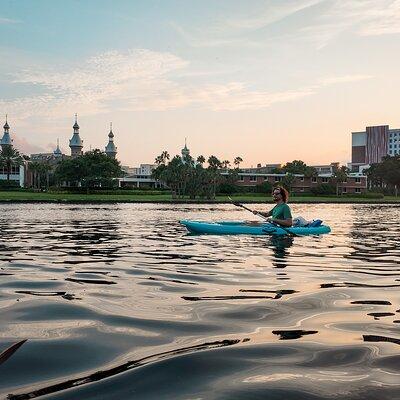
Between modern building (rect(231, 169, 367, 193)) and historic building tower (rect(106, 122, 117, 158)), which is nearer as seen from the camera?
modern building (rect(231, 169, 367, 193))

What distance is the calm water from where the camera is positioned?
11.6ft

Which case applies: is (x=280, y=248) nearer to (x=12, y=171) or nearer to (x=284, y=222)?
(x=284, y=222)

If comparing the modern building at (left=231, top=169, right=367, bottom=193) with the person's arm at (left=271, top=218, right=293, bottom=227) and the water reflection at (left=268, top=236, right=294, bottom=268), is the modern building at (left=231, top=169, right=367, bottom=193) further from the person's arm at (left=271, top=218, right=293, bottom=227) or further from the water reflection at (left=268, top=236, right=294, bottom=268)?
the water reflection at (left=268, top=236, right=294, bottom=268)

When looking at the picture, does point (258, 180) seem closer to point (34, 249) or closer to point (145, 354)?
point (34, 249)

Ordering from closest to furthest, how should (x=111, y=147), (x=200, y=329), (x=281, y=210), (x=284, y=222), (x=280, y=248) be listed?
(x=200, y=329) → (x=280, y=248) → (x=284, y=222) → (x=281, y=210) → (x=111, y=147)

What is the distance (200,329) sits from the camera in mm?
5160

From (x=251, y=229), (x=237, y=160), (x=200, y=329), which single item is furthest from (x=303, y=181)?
(x=200, y=329)

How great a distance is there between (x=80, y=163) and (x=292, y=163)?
6644 cm

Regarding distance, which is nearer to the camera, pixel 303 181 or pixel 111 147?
pixel 303 181

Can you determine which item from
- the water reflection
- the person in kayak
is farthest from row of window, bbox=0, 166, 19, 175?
the water reflection

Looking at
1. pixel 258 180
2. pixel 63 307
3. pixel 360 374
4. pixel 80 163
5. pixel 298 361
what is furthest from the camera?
pixel 258 180

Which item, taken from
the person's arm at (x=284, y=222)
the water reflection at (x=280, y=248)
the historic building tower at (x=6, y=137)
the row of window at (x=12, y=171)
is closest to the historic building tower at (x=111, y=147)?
the historic building tower at (x=6, y=137)

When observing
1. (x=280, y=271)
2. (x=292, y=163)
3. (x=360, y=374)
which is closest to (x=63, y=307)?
(x=360, y=374)

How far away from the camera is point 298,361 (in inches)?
161
